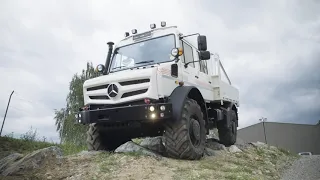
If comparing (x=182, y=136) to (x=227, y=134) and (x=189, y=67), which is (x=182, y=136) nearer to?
(x=189, y=67)

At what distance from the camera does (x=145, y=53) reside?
23.8 feet

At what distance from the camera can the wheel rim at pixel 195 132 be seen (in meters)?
6.76

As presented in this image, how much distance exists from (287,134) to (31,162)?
92.8 feet

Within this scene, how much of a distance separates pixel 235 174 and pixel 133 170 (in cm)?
191

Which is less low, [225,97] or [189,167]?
[225,97]

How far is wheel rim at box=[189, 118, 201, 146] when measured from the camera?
6.76m

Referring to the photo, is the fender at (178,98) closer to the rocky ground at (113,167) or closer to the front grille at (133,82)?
the front grille at (133,82)

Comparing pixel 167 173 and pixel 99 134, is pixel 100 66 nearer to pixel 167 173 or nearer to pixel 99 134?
pixel 99 134

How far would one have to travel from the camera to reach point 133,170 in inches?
208

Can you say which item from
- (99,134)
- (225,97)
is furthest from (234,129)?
(99,134)

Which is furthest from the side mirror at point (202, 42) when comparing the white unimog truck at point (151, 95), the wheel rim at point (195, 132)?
the wheel rim at point (195, 132)

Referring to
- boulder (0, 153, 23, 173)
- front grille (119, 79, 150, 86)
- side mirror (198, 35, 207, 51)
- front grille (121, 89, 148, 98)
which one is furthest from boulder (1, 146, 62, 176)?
side mirror (198, 35, 207, 51)

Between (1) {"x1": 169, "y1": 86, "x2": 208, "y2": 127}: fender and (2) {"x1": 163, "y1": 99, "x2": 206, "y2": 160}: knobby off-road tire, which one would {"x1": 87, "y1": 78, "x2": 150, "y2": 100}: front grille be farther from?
(2) {"x1": 163, "y1": 99, "x2": 206, "y2": 160}: knobby off-road tire

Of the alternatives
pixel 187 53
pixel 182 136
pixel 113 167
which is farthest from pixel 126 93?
pixel 187 53
